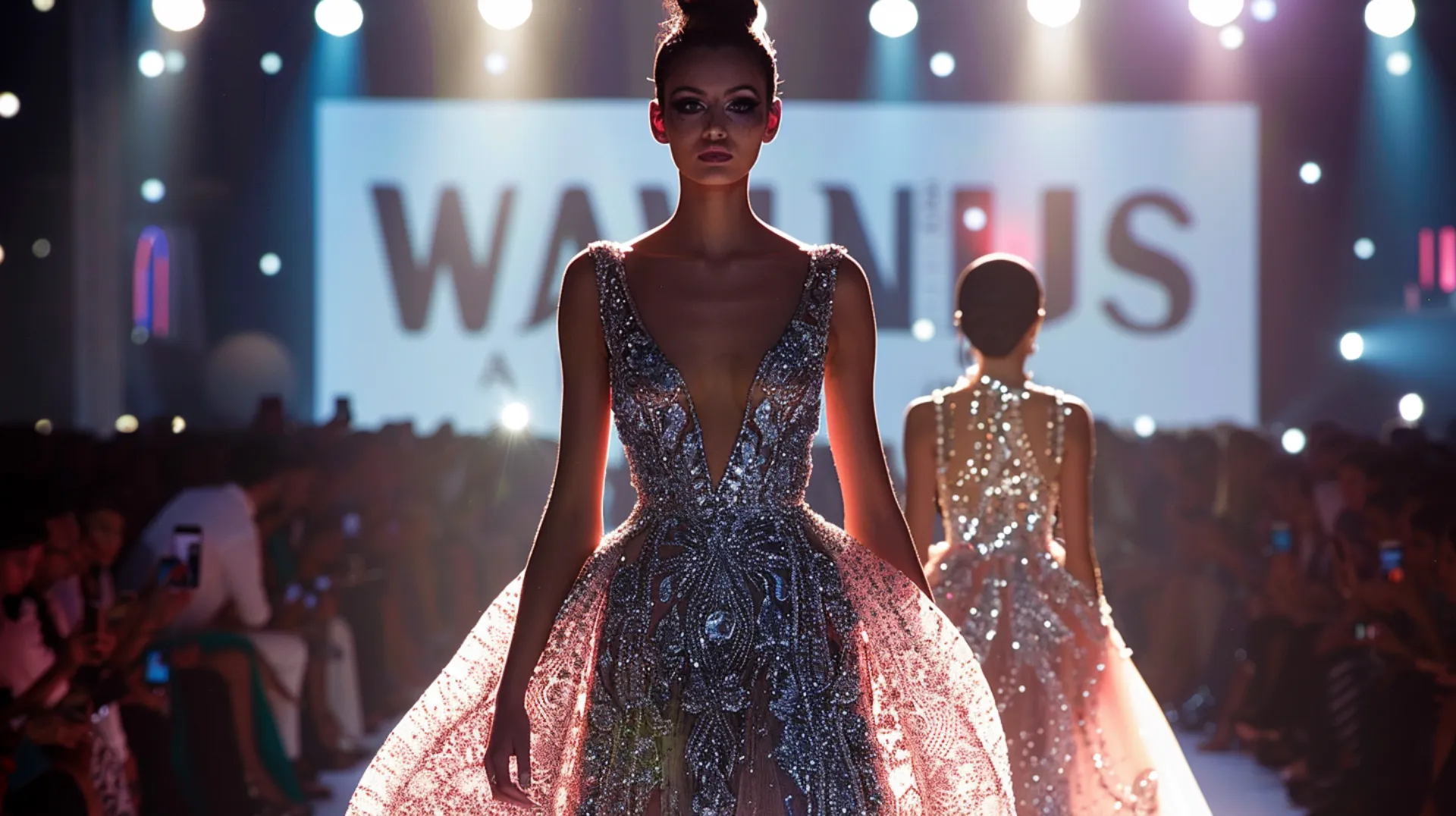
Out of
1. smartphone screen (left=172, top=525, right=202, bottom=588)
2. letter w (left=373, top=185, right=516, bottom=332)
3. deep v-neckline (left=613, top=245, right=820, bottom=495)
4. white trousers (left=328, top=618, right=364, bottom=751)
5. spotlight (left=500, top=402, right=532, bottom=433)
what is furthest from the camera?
letter w (left=373, top=185, right=516, bottom=332)

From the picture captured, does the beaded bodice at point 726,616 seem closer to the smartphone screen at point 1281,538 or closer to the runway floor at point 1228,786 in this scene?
the runway floor at point 1228,786

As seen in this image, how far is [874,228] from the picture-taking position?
9195 mm

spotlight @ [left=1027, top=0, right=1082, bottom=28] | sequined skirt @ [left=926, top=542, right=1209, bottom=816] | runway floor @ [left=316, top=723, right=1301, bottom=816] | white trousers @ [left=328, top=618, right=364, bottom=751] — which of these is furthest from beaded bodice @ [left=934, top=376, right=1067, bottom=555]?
spotlight @ [left=1027, top=0, right=1082, bottom=28]

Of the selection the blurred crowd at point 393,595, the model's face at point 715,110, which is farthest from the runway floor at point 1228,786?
the model's face at point 715,110

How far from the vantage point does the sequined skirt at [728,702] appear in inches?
70.6

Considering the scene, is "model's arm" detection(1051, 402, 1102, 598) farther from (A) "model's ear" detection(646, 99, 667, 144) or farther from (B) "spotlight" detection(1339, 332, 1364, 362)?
(B) "spotlight" detection(1339, 332, 1364, 362)

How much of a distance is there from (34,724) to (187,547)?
1244 mm

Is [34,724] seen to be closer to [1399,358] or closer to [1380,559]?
[1380,559]

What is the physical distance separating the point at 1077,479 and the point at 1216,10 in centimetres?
587

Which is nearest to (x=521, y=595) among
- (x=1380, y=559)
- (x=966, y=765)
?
(x=966, y=765)

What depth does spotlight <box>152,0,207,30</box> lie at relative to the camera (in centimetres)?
906

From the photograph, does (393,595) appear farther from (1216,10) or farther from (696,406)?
(696,406)

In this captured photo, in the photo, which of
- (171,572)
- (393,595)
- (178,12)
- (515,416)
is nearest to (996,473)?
(171,572)

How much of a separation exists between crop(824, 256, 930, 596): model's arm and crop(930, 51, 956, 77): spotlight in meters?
7.51
